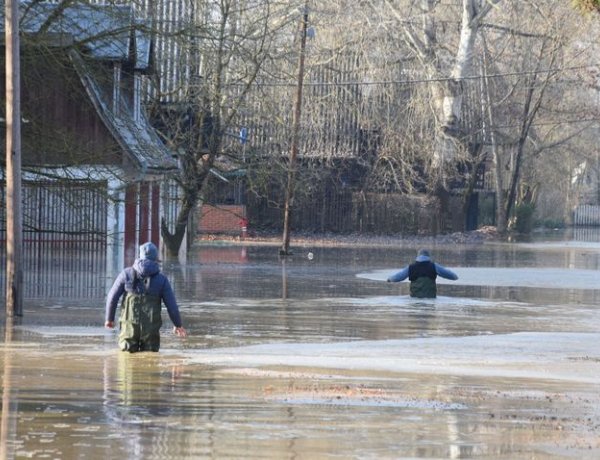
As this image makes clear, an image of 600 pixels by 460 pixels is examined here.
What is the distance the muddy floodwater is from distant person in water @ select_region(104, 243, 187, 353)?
0.28 meters

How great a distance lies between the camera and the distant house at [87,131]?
2445cm

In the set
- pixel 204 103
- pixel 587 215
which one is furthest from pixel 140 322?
pixel 587 215

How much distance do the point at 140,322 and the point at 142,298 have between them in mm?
319

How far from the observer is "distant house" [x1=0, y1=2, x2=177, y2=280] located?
80.2 ft

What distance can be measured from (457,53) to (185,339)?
152 feet

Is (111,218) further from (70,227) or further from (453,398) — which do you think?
(453,398)

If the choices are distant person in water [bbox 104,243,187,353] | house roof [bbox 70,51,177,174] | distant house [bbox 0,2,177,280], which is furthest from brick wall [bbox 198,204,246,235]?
distant person in water [bbox 104,243,187,353]

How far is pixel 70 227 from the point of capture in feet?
120

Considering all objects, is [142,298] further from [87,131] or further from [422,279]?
[87,131]

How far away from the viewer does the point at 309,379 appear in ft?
46.1

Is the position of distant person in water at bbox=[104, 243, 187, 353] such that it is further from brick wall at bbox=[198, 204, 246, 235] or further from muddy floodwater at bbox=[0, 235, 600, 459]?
brick wall at bbox=[198, 204, 246, 235]

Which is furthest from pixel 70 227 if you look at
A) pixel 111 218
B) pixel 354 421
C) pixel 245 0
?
pixel 354 421

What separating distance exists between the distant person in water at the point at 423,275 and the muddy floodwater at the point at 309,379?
347 mm

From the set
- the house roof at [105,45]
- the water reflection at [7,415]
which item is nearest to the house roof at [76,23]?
the house roof at [105,45]
